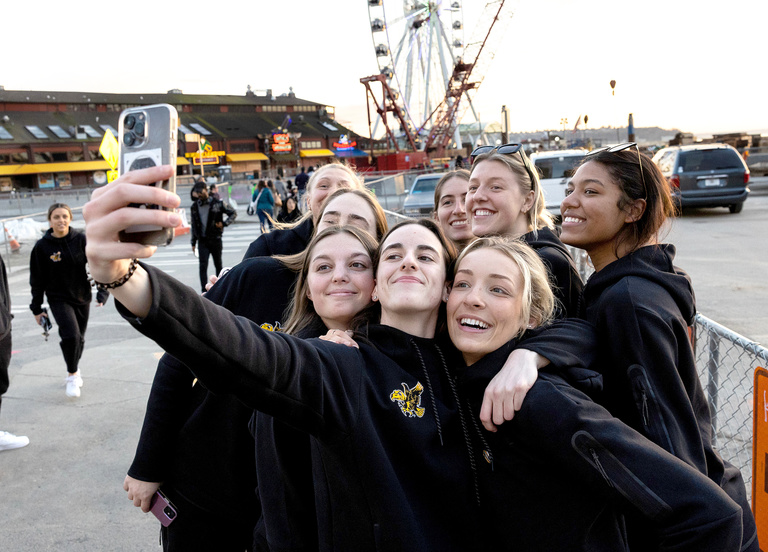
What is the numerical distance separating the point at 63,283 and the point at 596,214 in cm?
492

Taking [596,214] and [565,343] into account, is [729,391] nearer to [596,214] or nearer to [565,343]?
[596,214]

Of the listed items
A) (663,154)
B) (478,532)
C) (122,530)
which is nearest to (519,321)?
(478,532)

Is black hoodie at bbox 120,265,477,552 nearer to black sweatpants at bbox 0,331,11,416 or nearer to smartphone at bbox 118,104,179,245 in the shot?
smartphone at bbox 118,104,179,245

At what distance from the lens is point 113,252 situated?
1073 mm

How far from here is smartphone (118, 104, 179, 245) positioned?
1.08 m

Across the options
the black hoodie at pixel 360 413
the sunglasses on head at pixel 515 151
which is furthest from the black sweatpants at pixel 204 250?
the black hoodie at pixel 360 413

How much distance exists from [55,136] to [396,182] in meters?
45.9

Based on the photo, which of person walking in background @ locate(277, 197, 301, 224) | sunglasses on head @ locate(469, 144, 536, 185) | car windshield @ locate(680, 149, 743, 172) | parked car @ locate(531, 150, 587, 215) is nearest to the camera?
sunglasses on head @ locate(469, 144, 536, 185)

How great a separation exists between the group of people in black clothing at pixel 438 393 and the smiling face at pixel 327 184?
1159 mm

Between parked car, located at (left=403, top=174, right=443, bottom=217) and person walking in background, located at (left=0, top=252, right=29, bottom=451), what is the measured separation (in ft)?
35.6

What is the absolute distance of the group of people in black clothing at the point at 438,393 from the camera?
1406 mm

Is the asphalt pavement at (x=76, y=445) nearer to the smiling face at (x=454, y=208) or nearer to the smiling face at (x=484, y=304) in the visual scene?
the smiling face at (x=484, y=304)

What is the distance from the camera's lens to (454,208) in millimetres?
3771

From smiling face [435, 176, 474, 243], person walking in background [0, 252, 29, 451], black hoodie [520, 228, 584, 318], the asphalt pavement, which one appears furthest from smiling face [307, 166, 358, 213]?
person walking in background [0, 252, 29, 451]
